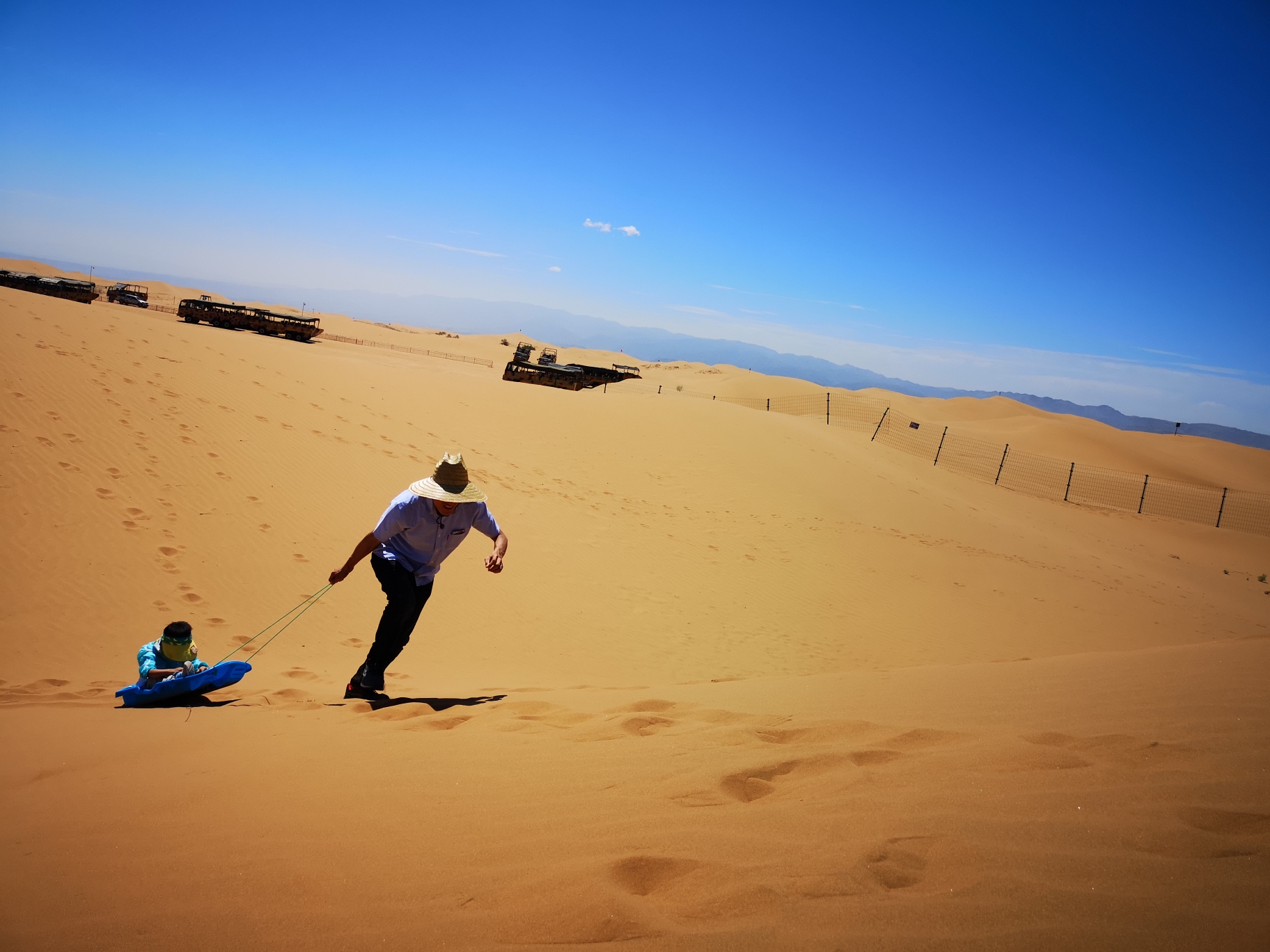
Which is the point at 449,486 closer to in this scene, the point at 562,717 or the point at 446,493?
the point at 446,493

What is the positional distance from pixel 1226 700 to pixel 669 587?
289 inches

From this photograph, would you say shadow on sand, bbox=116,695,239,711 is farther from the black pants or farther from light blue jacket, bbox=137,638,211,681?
the black pants

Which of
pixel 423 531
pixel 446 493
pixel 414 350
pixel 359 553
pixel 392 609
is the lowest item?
pixel 392 609

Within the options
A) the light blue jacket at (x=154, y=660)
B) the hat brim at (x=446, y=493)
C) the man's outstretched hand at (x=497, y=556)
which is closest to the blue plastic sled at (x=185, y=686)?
the light blue jacket at (x=154, y=660)

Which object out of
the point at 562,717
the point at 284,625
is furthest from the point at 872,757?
the point at 284,625

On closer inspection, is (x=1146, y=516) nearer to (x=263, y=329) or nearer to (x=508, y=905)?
(x=508, y=905)

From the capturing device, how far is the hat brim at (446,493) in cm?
510

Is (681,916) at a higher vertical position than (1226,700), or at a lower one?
lower

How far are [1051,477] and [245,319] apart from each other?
131 feet

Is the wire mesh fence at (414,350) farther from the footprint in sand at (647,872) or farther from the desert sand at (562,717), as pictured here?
the footprint in sand at (647,872)

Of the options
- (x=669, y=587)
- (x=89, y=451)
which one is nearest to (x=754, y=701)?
(x=669, y=587)

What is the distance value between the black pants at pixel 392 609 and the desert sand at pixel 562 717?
373 mm

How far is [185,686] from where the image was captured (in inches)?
190

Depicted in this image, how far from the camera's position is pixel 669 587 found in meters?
10.8
